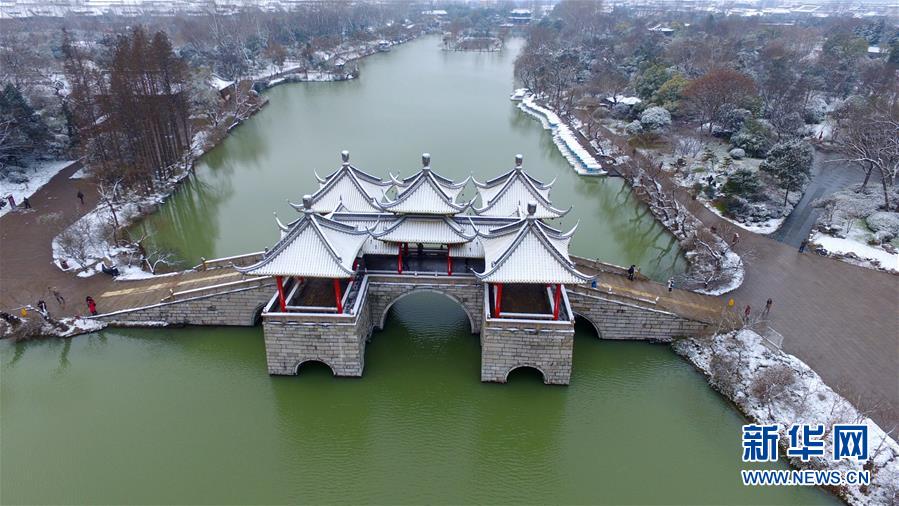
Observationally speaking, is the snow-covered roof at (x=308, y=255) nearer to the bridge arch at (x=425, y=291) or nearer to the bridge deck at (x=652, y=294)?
the bridge arch at (x=425, y=291)

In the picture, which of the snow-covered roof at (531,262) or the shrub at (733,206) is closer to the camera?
the snow-covered roof at (531,262)

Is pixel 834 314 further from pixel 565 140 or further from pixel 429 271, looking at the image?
pixel 565 140

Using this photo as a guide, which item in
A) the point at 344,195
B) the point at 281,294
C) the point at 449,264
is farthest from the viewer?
the point at 344,195

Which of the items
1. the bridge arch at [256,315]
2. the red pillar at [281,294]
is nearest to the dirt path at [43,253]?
the bridge arch at [256,315]

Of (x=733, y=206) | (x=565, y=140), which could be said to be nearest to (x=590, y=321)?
(x=733, y=206)

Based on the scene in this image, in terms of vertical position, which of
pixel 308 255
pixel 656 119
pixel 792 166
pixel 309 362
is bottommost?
pixel 309 362

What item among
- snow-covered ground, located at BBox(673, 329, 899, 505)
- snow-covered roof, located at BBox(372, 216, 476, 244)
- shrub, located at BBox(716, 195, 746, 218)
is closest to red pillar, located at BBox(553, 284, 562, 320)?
snow-covered roof, located at BBox(372, 216, 476, 244)

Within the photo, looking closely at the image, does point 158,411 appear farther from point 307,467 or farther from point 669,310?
point 669,310
